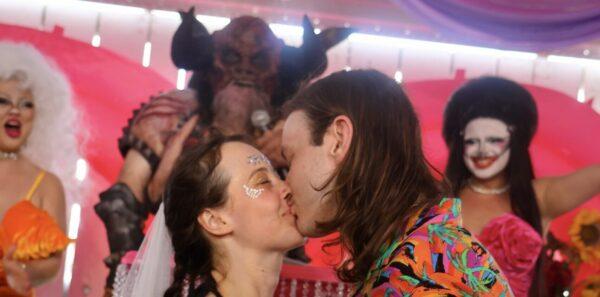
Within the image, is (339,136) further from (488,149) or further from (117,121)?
(117,121)

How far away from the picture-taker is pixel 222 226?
2010 millimetres

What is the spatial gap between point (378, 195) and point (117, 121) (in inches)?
117

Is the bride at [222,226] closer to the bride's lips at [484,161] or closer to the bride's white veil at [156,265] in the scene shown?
the bride's white veil at [156,265]

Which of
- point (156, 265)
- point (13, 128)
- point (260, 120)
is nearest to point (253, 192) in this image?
point (156, 265)

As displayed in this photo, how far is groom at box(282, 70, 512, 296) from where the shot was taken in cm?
127

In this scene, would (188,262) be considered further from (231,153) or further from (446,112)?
(446,112)

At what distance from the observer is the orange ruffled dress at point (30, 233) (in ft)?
10.5

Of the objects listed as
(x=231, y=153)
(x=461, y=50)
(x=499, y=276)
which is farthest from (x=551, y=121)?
(x=499, y=276)

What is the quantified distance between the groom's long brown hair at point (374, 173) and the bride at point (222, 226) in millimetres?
584

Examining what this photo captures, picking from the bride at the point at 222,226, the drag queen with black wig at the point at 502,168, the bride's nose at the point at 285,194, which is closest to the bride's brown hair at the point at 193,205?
the bride at the point at 222,226

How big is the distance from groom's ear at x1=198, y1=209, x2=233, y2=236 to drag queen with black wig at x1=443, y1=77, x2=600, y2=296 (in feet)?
6.30

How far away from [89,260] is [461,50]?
205 cm

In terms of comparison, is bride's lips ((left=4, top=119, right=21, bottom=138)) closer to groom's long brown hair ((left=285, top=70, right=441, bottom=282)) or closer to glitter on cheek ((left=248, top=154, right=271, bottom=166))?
glitter on cheek ((left=248, top=154, right=271, bottom=166))

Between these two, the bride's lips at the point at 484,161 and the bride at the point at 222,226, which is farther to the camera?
the bride's lips at the point at 484,161
